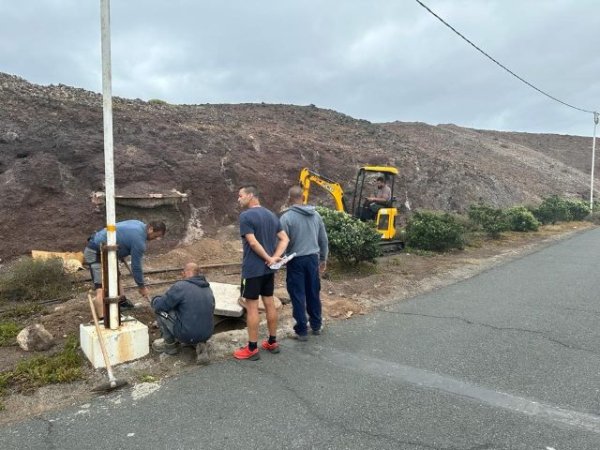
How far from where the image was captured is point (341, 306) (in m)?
7.80

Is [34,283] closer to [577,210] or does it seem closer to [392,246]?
[392,246]

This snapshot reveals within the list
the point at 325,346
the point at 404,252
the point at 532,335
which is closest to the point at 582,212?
the point at 404,252

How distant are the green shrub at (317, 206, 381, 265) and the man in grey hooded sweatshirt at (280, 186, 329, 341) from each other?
13.5ft

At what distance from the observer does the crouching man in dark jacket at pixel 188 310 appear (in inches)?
207

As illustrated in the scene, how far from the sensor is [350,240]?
1038 cm

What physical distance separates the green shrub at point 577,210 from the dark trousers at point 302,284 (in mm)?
26245

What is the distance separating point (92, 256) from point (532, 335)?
577 centimetres

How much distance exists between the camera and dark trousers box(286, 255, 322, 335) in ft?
20.0

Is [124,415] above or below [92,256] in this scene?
below

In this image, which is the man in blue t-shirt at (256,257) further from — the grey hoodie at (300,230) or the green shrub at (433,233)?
the green shrub at (433,233)

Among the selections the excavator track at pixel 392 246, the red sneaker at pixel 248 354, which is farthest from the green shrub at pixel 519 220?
the red sneaker at pixel 248 354

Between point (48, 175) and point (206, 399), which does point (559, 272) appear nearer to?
point (206, 399)

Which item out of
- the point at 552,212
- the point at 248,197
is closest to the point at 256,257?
the point at 248,197

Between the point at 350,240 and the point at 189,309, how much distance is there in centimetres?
559
